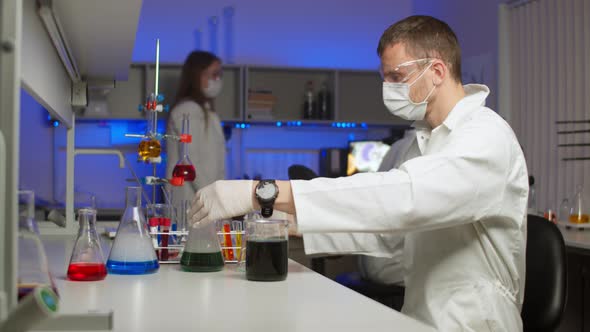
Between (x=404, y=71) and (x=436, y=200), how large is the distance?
22.0 inches

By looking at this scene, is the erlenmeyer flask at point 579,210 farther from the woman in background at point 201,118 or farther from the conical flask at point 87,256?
the conical flask at point 87,256

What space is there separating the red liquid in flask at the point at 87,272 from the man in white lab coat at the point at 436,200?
22cm

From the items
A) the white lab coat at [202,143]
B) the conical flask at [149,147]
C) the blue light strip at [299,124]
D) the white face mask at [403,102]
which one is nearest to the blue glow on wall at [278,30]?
the blue light strip at [299,124]

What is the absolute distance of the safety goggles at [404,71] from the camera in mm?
1659

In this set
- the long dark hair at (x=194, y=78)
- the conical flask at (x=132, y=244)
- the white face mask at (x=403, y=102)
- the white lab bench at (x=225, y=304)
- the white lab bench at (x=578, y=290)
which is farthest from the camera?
the long dark hair at (x=194, y=78)

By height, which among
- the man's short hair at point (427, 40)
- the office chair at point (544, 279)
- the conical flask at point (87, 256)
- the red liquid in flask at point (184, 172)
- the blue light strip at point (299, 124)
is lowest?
the office chair at point (544, 279)

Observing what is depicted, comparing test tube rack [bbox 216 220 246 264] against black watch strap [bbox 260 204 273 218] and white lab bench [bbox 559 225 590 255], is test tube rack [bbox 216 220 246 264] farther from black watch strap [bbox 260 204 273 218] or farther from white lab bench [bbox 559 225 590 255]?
white lab bench [bbox 559 225 590 255]

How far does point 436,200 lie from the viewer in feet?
4.05

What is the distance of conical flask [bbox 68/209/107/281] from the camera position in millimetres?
1262

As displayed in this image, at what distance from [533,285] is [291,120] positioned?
3887 millimetres

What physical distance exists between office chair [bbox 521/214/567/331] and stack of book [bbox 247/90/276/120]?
371cm

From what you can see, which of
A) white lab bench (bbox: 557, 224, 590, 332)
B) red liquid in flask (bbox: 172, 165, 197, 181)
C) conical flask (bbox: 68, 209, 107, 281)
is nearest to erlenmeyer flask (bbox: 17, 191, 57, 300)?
conical flask (bbox: 68, 209, 107, 281)

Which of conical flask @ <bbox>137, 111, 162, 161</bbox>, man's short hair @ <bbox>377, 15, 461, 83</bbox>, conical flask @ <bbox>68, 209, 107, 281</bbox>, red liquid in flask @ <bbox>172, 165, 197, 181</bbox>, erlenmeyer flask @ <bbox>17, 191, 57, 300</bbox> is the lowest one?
conical flask @ <bbox>68, 209, 107, 281</bbox>

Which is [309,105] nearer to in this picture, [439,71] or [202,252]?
[439,71]
